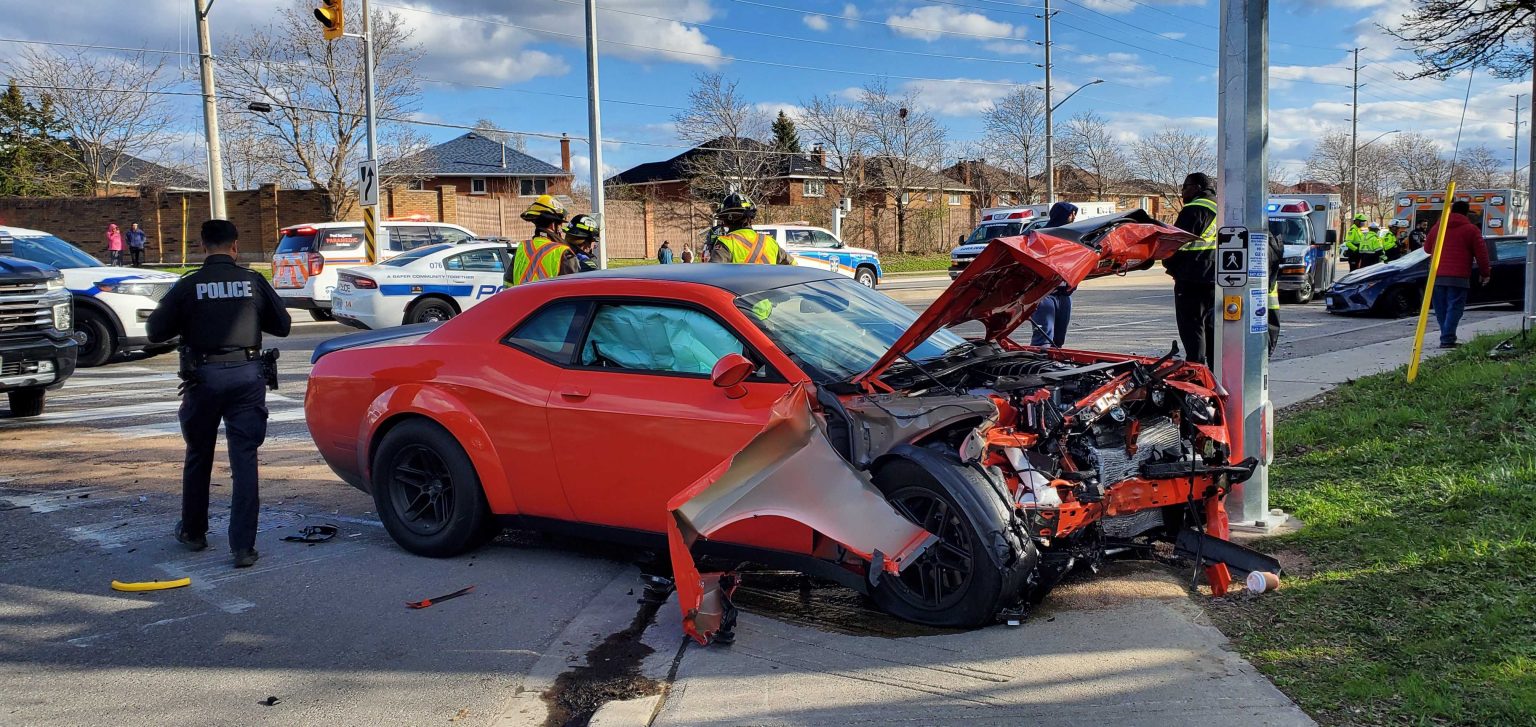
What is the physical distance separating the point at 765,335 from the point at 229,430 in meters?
2.94

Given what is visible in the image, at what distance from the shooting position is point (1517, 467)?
18.5ft

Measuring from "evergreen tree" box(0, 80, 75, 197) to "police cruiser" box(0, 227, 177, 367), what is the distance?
119 ft

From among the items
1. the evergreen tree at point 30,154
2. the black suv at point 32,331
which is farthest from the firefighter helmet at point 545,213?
the evergreen tree at point 30,154

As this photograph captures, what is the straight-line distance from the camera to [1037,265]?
440cm

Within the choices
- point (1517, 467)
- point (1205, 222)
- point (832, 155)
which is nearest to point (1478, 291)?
point (1205, 222)

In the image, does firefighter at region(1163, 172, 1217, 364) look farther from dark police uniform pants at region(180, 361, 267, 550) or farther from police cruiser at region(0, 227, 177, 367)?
police cruiser at region(0, 227, 177, 367)

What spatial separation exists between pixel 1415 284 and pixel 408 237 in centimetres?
1737

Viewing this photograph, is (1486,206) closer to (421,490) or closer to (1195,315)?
(1195,315)

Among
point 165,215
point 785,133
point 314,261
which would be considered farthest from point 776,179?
point 314,261

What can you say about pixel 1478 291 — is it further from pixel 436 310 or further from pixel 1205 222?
pixel 436 310

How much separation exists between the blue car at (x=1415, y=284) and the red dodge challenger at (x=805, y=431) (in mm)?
14467

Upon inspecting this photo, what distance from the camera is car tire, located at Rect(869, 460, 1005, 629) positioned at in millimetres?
4242

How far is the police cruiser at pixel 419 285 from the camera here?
16.0m

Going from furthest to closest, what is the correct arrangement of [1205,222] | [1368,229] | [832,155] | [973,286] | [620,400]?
[832,155] < [1368,229] < [1205,222] < [620,400] < [973,286]
